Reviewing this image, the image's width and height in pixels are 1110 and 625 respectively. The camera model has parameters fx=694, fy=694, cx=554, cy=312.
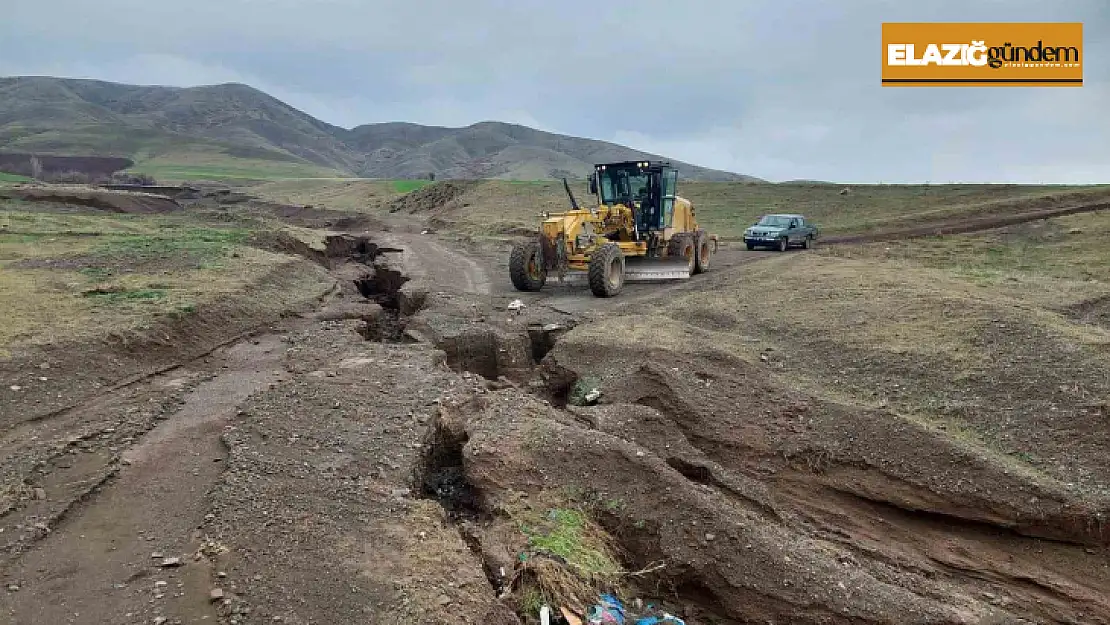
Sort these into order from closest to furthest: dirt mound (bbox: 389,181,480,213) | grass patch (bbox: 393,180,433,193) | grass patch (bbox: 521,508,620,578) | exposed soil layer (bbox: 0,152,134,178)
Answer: grass patch (bbox: 521,508,620,578) < dirt mound (bbox: 389,181,480,213) < grass patch (bbox: 393,180,433,193) < exposed soil layer (bbox: 0,152,134,178)

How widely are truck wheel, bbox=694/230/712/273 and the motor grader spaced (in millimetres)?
28

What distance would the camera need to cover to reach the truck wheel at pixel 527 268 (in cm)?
1559

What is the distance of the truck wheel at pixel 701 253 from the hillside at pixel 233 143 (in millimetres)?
72201

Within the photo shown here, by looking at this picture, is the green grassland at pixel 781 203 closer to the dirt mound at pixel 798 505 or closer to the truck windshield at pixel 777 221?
the truck windshield at pixel 777 221

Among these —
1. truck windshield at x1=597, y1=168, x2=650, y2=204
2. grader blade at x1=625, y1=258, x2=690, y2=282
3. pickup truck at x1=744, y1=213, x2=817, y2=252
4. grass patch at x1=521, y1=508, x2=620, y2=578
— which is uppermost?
truck windshield at x1=597, y1=168, x2=650, y2=204

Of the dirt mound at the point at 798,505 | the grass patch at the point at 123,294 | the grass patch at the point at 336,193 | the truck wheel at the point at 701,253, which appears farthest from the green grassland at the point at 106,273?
the grass patch at the point at 336,193

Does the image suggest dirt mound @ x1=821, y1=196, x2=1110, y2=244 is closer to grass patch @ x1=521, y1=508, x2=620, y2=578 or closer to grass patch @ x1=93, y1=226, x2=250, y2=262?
grass patch @ x1=93, y1=226, x2=250, y2=262

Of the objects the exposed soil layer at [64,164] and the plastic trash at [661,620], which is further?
the exposed soil layer at [64,164]

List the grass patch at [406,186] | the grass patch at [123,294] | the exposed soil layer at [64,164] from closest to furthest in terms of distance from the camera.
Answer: the grass patch at [123,294], the grass patch at [406,186], the exposed soil layer at [64,164]

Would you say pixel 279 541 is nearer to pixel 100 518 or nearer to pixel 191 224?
pixel 100 518

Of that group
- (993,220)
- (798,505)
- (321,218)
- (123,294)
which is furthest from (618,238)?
(321,218)

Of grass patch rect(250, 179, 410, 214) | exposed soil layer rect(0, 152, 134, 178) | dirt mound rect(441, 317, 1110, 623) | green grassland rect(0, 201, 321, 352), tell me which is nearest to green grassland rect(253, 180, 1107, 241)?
grass patch rect(250, 179, 410, 214)

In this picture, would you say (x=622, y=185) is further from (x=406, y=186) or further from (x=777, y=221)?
(x=406, y=186)

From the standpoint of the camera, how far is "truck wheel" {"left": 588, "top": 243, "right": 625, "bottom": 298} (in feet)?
48.2
